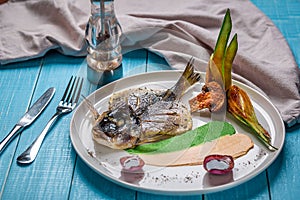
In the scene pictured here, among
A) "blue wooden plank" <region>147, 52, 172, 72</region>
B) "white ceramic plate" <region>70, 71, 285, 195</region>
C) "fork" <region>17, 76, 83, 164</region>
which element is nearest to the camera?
"white ceramic plate" <region>70, 71, 285, 195</region>

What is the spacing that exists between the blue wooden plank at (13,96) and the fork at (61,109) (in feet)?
0.10

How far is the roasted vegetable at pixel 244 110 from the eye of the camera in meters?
1.21

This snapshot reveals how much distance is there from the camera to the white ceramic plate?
1.10 meters

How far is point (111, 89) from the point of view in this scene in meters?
1.34

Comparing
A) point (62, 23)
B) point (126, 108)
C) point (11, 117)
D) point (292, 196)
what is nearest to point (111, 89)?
point (126, 108)

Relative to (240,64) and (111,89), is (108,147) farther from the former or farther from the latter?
(240,64)

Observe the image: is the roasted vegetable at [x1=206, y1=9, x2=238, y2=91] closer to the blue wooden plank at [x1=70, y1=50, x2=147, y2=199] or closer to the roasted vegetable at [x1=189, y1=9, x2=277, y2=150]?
the roasted vegetable at [x1=189, y1=9, x2=277, y2=150]

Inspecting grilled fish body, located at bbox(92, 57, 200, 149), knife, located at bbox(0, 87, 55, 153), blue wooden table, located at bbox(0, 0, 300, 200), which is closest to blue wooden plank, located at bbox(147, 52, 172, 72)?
blue wooden table, located at bbox(0, 0, 300, 200)

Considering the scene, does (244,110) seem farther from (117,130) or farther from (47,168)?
(47,168)

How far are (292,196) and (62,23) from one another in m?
0.74

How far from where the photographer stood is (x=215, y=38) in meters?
1.49

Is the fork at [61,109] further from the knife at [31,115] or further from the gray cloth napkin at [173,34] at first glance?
the gray cloth napkin at [173,34]

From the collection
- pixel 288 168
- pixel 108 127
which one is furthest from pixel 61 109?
pixel 288 168

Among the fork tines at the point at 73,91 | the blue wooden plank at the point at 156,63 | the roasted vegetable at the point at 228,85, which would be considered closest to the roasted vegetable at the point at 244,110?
the roasted vegetable at the point at 228,85
